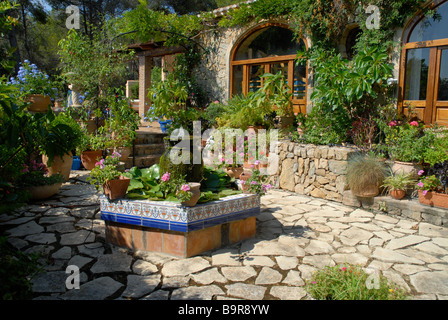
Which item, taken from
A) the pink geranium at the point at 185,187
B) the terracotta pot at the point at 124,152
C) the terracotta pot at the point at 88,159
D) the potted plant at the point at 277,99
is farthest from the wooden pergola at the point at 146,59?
the pink geranium at the point at 185,187

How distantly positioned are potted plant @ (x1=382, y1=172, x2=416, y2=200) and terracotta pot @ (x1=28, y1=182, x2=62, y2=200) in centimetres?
500

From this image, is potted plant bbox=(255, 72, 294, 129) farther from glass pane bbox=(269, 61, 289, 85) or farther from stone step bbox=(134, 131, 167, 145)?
stone step bbox=(134, 131, 167, 145)

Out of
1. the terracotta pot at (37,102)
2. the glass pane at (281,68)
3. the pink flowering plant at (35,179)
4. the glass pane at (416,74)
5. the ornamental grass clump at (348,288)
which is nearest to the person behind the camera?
the ornamental grass clump at (348,288)

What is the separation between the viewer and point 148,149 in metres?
8.38

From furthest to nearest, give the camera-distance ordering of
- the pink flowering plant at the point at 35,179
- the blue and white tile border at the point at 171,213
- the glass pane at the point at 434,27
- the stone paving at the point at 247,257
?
the glass pane at the point at 434,27 → the pink flowering plant at the point at 35,179 → the blue and white tile border at the point at 171,213 → the stone paving at the point at 247,257

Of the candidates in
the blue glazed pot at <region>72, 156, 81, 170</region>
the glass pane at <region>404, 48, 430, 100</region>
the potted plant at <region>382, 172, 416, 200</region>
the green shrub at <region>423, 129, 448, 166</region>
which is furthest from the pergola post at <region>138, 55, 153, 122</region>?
the green shrub at <region>423, 129, 448, 166</region>

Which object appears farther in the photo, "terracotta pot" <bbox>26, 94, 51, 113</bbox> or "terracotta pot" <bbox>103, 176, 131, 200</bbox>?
"terracotta pot" <bbox>26, 94, 51, 113</bbox>

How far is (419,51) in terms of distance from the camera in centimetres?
644

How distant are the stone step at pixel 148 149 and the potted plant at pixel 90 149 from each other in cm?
92

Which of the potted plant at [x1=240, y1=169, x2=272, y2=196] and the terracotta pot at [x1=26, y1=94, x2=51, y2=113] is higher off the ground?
the terracotta pot at [x1=26, y1=94, x2=51, y2=113]

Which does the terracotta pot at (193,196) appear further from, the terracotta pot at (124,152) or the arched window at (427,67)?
the arched window at (427,67)

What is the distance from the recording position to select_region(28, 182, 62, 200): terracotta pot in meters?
5.17

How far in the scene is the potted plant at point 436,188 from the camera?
465 centimetres
